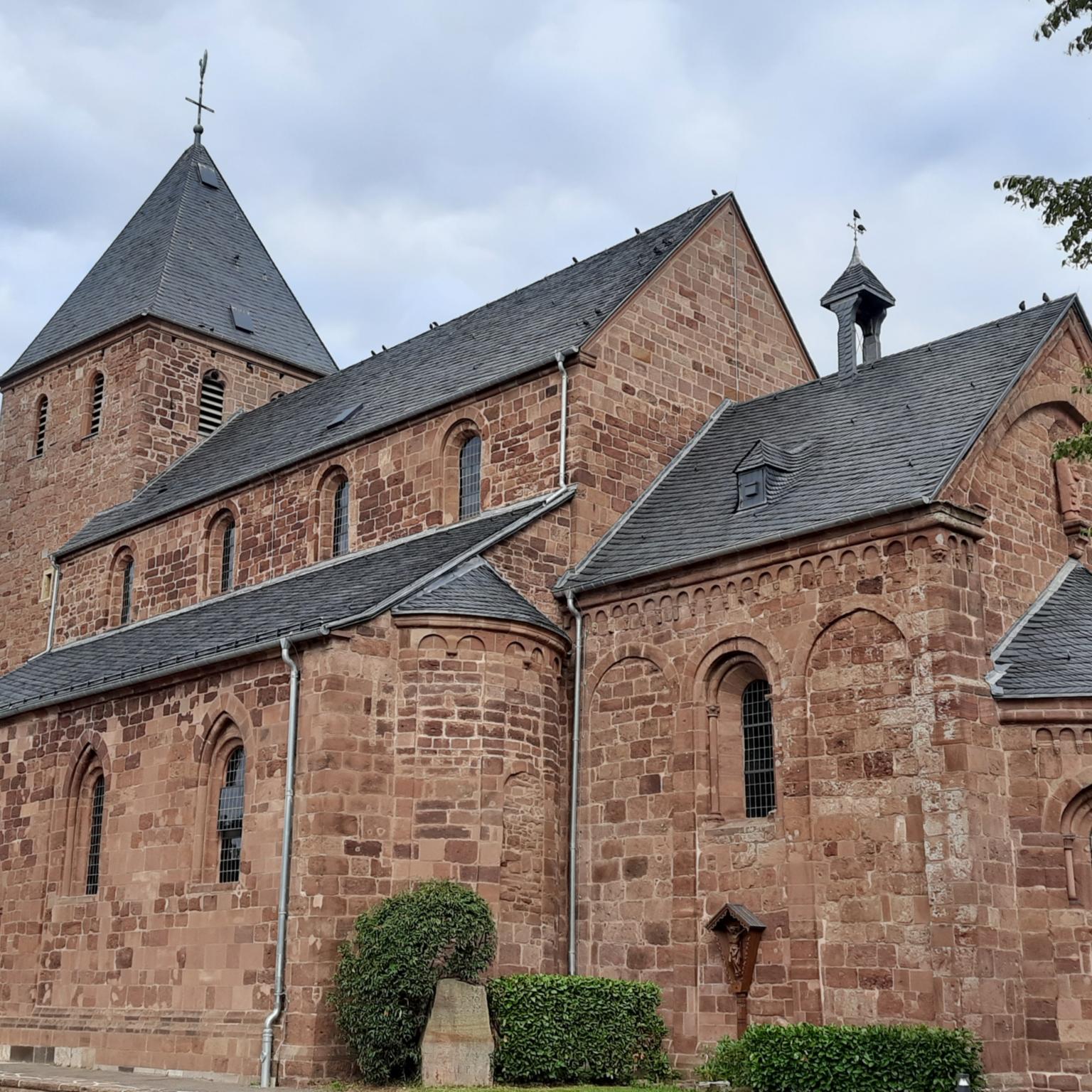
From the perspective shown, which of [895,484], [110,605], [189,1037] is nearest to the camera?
[895,484]

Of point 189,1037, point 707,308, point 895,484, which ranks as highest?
point 707,308

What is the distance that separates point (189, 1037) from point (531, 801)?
6.14 metres

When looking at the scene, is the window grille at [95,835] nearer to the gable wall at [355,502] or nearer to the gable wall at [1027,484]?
the gable wall at [355,502]

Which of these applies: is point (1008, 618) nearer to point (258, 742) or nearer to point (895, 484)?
point (895, 484)

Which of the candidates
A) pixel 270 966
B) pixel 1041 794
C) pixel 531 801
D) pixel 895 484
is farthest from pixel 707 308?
pixel 270 966

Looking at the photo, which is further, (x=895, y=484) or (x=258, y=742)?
(x=258, y=742)

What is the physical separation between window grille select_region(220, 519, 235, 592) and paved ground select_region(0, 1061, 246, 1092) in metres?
11.3

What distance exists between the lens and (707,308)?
92.8ft

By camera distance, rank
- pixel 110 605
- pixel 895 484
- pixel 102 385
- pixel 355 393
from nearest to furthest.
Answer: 1. pixel 895 484
2. pixel 355 393
3. pixel 110 605
4. pixel 102 385

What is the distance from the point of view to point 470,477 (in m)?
27.2

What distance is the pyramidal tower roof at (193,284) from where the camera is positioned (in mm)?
40344

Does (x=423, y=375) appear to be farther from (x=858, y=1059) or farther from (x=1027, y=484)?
(x=858, y=1059)

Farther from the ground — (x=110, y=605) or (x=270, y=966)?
(x=110, y=605)

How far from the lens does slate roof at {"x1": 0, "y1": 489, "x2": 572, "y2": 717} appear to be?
74.4ft
